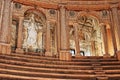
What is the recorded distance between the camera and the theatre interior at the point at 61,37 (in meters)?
14.6

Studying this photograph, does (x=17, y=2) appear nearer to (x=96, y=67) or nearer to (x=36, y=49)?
(x=36, y=49)

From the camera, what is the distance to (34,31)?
18719 millimetres

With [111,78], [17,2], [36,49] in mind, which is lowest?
[111,78]

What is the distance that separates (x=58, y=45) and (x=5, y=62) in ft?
15.7

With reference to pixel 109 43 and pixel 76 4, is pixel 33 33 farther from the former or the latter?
pixel 109 43

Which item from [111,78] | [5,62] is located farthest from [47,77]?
[111,78]

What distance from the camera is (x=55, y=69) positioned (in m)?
14.5

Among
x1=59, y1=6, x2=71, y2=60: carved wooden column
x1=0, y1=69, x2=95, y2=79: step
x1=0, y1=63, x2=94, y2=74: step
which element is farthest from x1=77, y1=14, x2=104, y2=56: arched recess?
x1=0, y1=69, x2=95, y2=79: step

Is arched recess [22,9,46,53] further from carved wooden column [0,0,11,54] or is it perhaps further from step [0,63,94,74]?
step [0,63,94,74]

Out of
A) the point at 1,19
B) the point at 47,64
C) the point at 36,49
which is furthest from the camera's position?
the point at 36,49

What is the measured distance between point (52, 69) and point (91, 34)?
670 centimetres

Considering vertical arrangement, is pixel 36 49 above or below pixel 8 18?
below

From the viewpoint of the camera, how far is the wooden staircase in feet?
44.1

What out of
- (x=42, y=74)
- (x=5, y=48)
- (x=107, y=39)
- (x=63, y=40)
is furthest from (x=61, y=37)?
(x=42, y=74)
